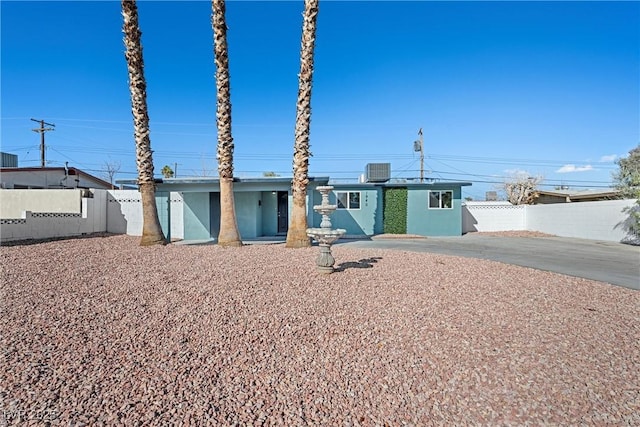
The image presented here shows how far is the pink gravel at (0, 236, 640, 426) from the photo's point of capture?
2271 mm

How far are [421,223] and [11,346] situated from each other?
51.8 feet

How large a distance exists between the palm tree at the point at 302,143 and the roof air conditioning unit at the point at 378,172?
7440mm

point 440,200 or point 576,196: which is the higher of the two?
point 576,196

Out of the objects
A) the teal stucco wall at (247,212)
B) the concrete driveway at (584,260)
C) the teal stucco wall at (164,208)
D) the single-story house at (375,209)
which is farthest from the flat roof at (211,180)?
the concrete driveway at (584,260)

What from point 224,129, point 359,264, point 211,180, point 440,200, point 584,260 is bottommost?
point 584,260

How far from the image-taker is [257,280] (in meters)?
5.43

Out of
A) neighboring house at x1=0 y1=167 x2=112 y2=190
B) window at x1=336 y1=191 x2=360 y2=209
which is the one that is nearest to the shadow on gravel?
window at x1=336 y1=191 x2=360 y2=209

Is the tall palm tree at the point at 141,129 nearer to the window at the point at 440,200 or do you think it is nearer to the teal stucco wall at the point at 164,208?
the teal stucco wall at the point at 164,208

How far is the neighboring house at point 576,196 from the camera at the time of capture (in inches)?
670

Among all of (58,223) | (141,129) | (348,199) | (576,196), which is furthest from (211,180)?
(576,196)

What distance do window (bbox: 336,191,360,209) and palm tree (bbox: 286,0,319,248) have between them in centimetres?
657

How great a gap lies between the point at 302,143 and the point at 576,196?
19929mm

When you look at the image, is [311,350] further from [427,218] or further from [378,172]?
[427,218]

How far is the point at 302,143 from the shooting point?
9148 mm
